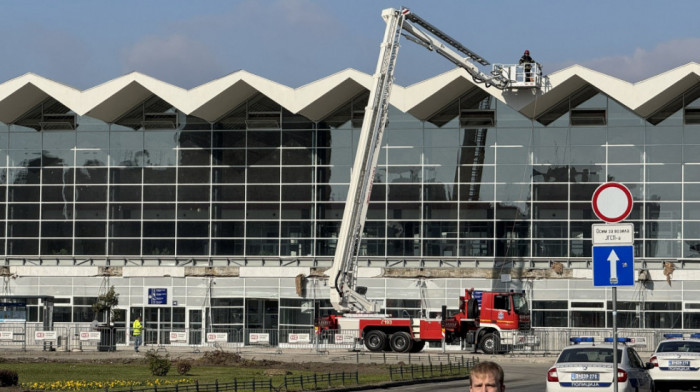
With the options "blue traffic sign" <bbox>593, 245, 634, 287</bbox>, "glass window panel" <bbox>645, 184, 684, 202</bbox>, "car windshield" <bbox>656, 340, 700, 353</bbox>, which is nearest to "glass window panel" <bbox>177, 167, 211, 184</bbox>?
"glass window panel" <bbox>645, 184, 684, 202</bbox>

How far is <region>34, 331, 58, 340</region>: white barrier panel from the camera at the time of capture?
48.2 metres

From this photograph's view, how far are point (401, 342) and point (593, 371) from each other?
87.3ft

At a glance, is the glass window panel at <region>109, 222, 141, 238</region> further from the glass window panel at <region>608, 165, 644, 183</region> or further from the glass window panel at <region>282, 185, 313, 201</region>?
the glass window panel at <region>608, 165, 644, 183</region>

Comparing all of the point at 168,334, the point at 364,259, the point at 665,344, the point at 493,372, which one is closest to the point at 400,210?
the point at 364,259

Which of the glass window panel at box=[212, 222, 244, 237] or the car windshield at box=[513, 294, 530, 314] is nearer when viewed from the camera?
the car windshield at box=[513, 294, 530, 314]

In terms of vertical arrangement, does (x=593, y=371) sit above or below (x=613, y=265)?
below

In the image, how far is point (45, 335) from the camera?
48.4 meters

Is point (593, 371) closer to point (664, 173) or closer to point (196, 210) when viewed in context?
point (664, 173)

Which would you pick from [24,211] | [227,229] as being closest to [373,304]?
A: [227,229]

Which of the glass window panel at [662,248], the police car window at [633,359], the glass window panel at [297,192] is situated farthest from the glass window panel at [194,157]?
the police car window at [633,359]

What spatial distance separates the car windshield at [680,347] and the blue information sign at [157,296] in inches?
1343

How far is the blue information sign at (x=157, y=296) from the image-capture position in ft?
186

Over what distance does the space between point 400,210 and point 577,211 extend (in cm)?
797

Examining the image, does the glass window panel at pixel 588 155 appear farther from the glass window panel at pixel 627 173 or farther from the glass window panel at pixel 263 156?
the glass window panel at pixel 263 156
